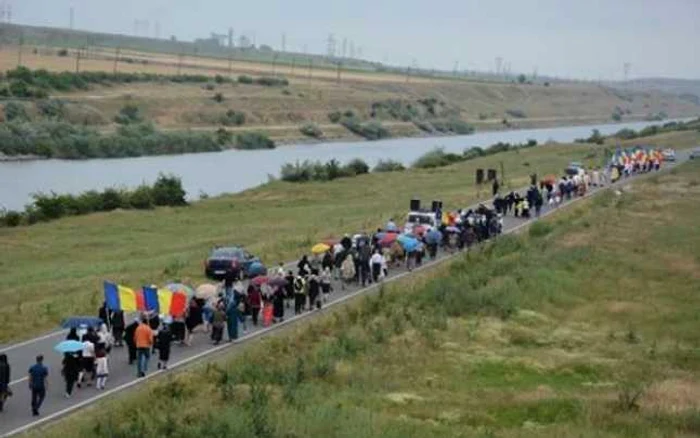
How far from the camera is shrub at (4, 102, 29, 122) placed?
116988mm

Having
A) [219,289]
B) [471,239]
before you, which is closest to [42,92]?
[471,239]

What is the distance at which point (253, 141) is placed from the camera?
428ft

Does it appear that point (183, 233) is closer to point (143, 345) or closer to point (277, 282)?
point (277, 282)

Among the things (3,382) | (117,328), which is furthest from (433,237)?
(3,382)

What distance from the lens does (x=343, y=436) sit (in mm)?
18656

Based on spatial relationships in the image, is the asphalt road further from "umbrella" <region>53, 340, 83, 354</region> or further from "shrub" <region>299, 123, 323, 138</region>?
"shrub" <region>299, 123, 323, 138</region>

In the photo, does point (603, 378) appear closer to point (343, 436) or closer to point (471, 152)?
point (343, 436)

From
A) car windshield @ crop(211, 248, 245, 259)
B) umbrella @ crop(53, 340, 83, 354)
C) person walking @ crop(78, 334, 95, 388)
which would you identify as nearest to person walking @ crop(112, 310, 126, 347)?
person walking @ crop(78, 334, 95, 388)

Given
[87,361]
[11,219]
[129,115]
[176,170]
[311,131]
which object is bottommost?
[311,131]

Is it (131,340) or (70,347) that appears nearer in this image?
(70,347)

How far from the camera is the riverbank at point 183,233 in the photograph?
36375 mm

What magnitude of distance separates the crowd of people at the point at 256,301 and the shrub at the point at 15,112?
7907 cm

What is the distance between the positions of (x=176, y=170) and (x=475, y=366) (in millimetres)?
75010

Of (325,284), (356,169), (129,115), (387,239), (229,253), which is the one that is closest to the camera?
(325,284)
